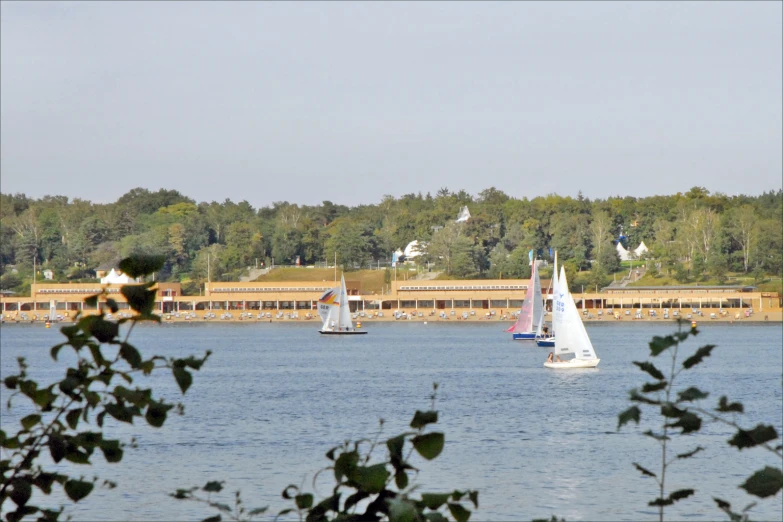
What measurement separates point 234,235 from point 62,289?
23.9 metres

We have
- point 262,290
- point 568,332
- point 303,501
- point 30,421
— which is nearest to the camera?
point 303,501

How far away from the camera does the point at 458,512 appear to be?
3.23 metres

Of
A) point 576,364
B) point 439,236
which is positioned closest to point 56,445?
point 576,364

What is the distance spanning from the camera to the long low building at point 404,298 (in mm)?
113562

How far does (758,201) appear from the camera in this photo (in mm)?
149625

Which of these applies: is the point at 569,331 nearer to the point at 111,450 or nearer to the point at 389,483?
the point at 111,450

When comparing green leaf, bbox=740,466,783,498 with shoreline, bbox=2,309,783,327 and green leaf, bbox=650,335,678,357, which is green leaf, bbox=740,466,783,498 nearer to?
green leaf, bbox=650,335,678,357

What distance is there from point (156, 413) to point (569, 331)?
43208mm

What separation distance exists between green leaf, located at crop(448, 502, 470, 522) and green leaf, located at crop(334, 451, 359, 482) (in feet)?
1.00

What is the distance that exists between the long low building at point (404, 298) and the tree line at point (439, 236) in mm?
5184

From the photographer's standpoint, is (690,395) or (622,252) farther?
(622,252)

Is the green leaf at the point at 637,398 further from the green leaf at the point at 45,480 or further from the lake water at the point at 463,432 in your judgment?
the green leaf at the point at 45,480

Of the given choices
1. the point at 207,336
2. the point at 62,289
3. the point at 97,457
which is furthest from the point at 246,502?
the point at 62,289

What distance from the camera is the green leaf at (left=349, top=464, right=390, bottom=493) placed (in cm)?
304
